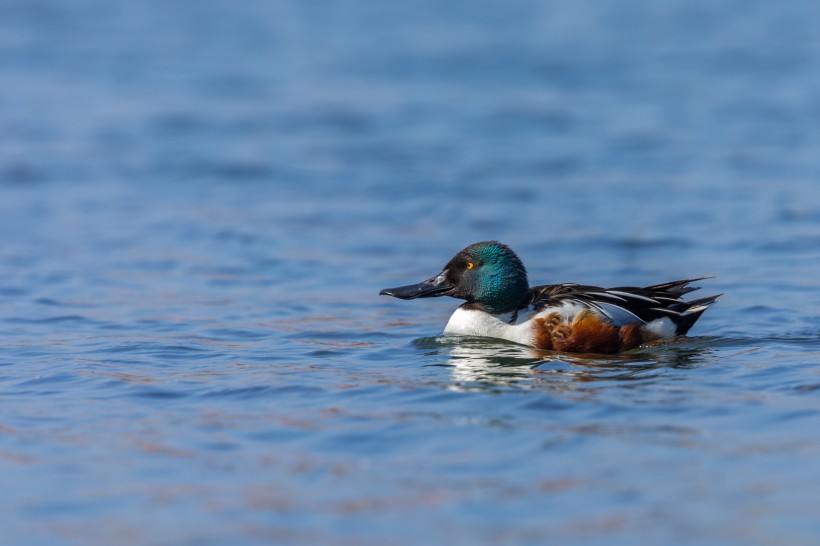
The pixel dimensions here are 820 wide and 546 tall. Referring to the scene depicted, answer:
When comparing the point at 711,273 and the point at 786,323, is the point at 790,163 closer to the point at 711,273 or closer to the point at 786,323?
the point at 711,273

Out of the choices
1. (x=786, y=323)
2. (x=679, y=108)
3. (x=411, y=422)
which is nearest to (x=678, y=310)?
(x=786, y=323)

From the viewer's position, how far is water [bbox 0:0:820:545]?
5.81m

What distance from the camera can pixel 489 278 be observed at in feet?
29.8

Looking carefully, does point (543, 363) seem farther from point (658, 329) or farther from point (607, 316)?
point (658, 329)

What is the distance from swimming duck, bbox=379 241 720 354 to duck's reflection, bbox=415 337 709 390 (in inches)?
4.0

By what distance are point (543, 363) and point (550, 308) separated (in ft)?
2.09

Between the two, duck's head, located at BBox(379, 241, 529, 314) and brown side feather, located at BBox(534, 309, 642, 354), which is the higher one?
duck's head, located at BBox(379, 241, 529, 314)

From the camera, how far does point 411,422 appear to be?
22.7 feet

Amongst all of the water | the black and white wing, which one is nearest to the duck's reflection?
the water

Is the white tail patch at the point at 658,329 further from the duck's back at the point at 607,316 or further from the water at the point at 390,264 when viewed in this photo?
the water at the point at 390,264

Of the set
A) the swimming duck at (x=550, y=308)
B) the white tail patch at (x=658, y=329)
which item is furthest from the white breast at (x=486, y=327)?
the white tail patch at (x=658, y=329)

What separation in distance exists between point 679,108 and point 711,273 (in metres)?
8.63

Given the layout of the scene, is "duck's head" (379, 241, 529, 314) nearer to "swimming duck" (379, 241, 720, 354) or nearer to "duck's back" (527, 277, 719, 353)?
"swimming duck" (379, 241, 720, 354)

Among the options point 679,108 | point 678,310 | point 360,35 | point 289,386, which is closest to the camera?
point 289,386
